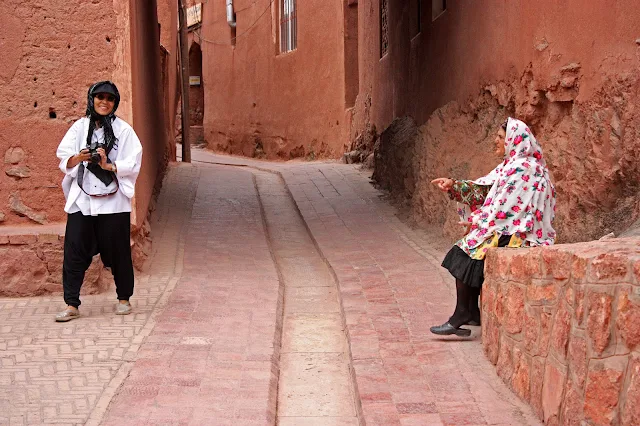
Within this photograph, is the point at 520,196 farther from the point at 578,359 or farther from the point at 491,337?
the point at 578,359

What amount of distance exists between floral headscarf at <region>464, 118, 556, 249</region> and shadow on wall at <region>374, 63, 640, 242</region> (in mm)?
880

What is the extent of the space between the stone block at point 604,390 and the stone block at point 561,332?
1.16 feet

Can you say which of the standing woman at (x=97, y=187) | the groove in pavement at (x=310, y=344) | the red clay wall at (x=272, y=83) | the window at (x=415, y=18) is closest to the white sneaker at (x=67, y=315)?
the standing woman at (x=97, y=187)

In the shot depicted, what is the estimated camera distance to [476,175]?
8461 millimetres

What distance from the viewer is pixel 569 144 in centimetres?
668

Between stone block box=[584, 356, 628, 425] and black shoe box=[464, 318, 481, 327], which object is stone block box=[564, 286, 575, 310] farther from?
black shoe box=[464, 318, 481, 327]

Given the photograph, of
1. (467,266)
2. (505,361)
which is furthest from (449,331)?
(505,361)

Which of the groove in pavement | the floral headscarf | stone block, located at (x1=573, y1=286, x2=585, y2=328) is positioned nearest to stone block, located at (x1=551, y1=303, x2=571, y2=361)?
stone block, located at (x1=573, y1=286, x2=585, y2=328)

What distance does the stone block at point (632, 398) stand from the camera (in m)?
3.05

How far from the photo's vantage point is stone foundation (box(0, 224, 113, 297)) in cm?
668

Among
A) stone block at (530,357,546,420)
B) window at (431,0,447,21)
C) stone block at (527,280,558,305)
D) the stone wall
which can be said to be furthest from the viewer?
window at (431,0,447,21)

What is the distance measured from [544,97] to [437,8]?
3657mm

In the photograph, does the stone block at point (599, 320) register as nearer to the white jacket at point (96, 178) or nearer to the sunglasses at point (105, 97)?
the white jacket at point (96, 178)

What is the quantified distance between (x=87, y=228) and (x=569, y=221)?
343cm
